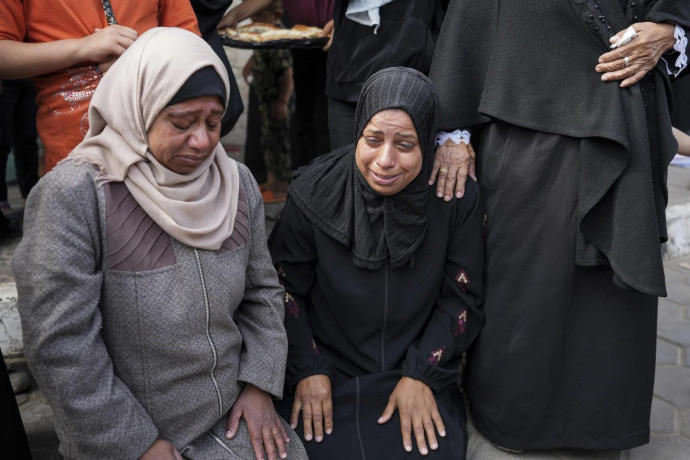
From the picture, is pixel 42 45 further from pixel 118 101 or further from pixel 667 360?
pixel 667 360

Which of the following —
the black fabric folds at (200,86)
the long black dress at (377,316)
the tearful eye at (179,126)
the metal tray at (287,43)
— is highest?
the black fabric folds at (200,86)

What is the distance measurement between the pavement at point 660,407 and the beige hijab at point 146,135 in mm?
1299

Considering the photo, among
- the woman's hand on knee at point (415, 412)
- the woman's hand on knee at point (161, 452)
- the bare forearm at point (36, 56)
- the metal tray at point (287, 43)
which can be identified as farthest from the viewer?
the metal tray at point (287, 43)

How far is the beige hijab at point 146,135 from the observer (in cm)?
172

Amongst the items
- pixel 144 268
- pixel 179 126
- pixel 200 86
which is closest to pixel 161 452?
pixel 144 268

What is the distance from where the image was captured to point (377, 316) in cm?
246

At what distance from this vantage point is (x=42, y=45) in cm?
→ 201

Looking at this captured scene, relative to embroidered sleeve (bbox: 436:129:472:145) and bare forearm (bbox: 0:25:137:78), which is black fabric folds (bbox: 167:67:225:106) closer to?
bare forearm (bbox: 0:25:137:78)

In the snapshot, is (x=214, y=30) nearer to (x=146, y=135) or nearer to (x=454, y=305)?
(x=146, y=135)

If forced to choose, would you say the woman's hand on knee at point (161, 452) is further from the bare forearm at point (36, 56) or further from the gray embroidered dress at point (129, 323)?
the bare forearm at point (36, 56)

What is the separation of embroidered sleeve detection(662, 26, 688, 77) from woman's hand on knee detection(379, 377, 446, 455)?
4.32ft

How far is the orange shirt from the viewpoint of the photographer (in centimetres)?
206

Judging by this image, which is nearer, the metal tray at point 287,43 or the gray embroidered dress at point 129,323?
the gray embroidered dress at point 129,323

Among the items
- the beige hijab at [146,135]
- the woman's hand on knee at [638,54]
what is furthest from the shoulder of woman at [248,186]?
the woman's hand on knee at [638,54]
